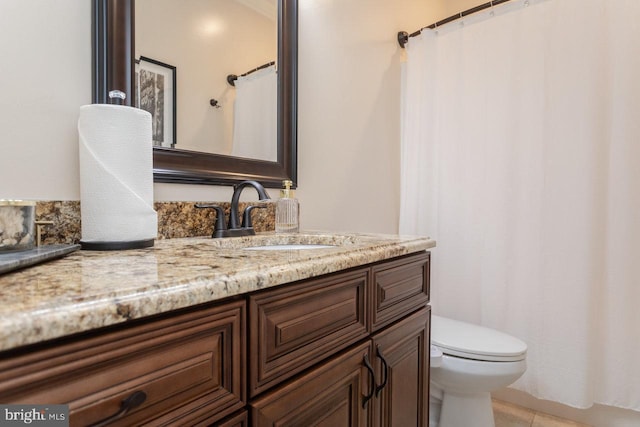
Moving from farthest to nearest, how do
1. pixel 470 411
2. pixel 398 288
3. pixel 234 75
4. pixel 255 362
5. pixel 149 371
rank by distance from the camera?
1. pixel 470 411
2. pixel 234 75
3. pixel 398 288
4. pixel 255 362
5. pixel 149 371

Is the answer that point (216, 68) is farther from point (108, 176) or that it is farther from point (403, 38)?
point (403, 38)

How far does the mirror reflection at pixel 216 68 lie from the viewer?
3.22 ft

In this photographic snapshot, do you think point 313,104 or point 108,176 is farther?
point 313,104

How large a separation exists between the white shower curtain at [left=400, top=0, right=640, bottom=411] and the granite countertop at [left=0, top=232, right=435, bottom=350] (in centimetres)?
116

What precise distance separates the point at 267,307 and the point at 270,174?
825 mm

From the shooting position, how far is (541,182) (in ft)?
5.10

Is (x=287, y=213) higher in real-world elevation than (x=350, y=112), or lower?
lower

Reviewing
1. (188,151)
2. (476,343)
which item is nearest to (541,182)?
(476,343)

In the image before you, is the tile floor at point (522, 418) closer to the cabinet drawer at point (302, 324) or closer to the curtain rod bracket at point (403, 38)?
the cabinet drawer at point (302, 324)

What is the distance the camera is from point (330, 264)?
66 centimetres

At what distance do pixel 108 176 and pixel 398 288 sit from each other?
2.36 feet

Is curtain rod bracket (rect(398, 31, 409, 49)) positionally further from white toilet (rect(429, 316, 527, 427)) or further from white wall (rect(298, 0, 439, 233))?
white toilet (rect(429, 316, 527, 427))

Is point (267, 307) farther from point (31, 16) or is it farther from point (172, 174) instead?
point (31, 16)

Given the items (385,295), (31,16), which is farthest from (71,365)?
(31,16)
